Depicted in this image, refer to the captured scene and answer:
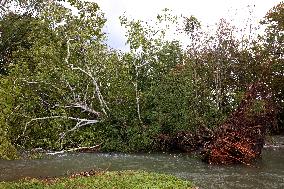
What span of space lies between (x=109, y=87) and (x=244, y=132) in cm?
784

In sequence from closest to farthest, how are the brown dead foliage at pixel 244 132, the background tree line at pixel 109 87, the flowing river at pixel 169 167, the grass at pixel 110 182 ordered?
1. the grass at pixel 110 182
2. the flowing river at pixel 169 167
3. the brown dead foliage at pixel 244 132
4. the background tree line at pixel 109 87

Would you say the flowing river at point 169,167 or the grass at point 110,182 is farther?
the flowing river at point 169,167

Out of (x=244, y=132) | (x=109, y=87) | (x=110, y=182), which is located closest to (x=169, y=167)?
(x=244, y=132)

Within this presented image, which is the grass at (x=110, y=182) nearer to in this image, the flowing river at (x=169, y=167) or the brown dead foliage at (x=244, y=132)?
the flowing river at (x=169, y=167)

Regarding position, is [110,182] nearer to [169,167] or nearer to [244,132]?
[169,167]

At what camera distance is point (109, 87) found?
23.8 meters

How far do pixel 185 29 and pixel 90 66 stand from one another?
16.7 feet

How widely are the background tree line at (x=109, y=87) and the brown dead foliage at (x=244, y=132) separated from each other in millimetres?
1529

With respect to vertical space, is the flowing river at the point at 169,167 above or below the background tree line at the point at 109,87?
below

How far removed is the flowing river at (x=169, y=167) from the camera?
47.3 feet

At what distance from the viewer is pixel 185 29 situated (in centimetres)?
2375

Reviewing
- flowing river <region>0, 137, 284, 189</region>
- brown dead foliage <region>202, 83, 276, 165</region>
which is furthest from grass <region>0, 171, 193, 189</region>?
brown dead foliage <region>202, 83, 276, 165</region>

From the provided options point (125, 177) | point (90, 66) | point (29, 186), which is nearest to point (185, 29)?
point (90, 66)

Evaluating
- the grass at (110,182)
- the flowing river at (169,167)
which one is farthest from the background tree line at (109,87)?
the grass at (110,182)
